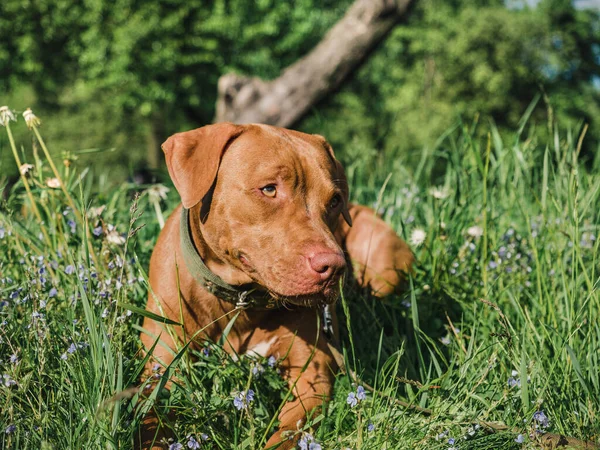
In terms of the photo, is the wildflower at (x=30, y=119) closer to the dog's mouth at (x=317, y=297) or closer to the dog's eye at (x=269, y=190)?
the dog's eye at (x=269, y=190)

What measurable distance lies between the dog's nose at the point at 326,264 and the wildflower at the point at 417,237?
5.24ft

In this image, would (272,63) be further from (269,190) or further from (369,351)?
(269,190)

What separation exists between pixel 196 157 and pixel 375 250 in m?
1.77

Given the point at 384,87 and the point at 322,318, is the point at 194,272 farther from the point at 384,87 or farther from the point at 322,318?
the point at 384,87

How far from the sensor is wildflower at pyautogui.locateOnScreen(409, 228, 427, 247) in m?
3.75

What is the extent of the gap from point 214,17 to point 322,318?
53.8 ft

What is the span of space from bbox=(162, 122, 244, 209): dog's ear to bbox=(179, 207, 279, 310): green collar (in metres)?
0.25

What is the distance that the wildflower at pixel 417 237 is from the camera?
12.3ft

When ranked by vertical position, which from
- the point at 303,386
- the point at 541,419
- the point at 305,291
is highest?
the point at 305,291

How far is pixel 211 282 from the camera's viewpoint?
2.66 m

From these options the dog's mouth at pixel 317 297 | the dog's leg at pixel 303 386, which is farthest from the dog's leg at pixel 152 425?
the dog's mouth at pixel 317 297

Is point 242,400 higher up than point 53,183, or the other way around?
point 53,183

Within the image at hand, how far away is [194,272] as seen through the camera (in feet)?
8.79

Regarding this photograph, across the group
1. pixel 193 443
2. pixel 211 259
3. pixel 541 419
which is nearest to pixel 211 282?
pixel 211 259
